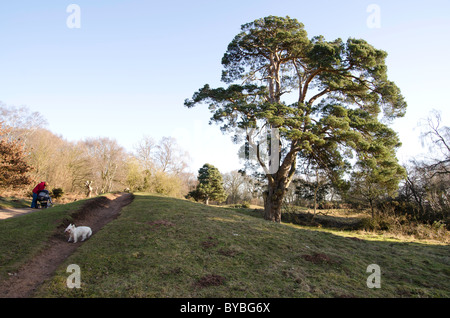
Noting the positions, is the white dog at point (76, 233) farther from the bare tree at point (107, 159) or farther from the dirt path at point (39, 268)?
the bare tree at point (107, 159)

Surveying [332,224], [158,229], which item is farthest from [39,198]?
[332,224]

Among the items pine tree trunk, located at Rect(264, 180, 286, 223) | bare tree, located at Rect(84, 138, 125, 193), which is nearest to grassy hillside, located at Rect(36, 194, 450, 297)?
pine tree trunk, located at Rect(264, 180, 286, 223)

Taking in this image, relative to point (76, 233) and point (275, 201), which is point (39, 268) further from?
point (275, 201)

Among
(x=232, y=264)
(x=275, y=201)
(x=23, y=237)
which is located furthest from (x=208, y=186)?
(x=232, y=264)

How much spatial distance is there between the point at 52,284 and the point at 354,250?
9934 mm

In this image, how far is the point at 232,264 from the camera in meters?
6.70

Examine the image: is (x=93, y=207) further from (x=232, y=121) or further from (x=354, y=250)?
(x=354, y=250)

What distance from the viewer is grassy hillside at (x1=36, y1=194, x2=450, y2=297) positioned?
5.22 m

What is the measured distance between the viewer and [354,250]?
9.48 meters

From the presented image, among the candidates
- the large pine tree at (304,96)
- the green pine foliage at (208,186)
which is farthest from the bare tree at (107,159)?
the large pine tree at (304,96)

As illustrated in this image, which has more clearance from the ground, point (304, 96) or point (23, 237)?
point (304, 96)

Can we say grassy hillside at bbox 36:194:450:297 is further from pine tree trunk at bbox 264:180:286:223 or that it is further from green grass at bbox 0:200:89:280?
pine tree trunk at bbox 264:180:286:223

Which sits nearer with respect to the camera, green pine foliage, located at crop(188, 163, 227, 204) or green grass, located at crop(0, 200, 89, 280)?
green grass, located at crop(0, 200, 89, 280)
